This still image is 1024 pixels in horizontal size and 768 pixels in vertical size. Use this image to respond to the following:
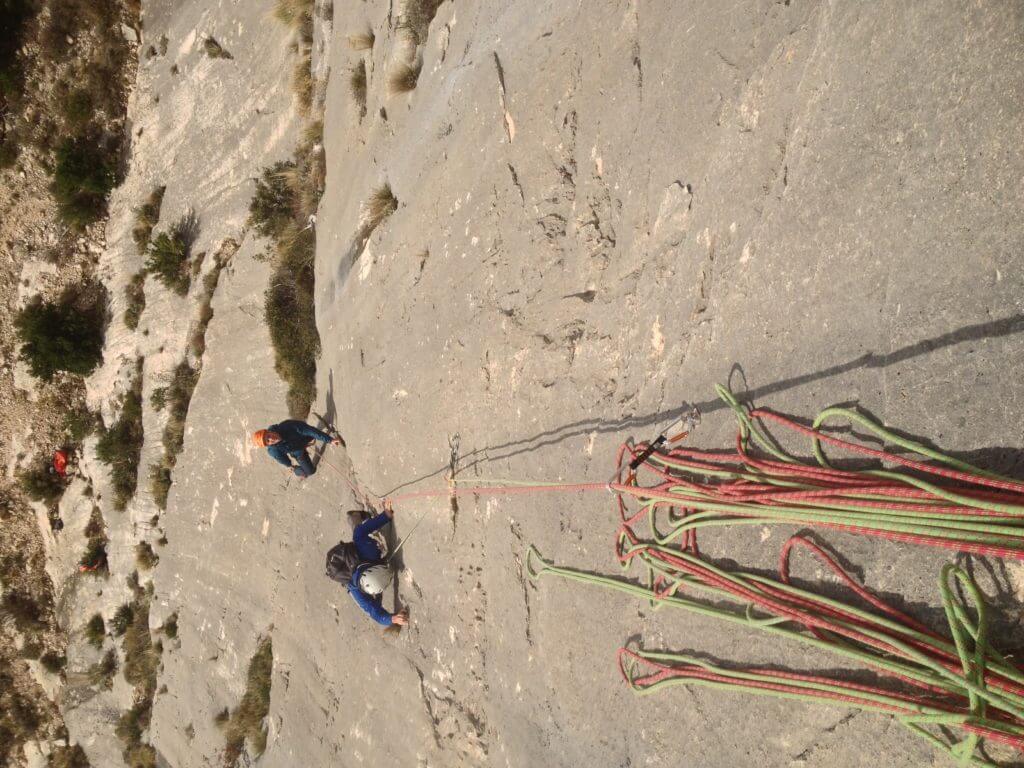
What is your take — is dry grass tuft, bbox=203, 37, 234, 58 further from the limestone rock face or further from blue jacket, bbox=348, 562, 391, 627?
blue jacket, bbox=348, 562, 391, 627

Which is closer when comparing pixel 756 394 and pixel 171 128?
pixel 756 394

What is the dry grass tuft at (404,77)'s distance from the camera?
500 centimetres

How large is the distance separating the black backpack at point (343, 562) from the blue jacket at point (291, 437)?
3.75ft

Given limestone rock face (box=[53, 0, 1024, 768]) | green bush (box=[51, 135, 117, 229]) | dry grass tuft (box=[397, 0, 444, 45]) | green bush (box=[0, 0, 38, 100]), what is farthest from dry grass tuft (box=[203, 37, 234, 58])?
dry grass tuft (box=[397, 0, 444, 45])

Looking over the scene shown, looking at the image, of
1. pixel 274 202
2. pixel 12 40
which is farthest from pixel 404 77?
pixel 12 40

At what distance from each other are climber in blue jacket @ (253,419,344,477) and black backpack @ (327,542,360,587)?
108 centimetres

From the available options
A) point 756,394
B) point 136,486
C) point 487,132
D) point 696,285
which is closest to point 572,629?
point 756,394

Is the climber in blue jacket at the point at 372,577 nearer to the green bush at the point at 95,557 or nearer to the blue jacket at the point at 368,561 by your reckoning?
the blue jacket at the point at 368,561

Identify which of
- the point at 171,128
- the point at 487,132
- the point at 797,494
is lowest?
the point at 797,494

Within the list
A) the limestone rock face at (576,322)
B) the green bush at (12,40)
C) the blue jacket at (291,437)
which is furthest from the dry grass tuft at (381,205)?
the green bush at (12,40)

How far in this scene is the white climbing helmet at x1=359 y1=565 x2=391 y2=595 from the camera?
4.51m

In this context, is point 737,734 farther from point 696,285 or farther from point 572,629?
point 696,285

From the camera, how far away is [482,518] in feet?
12.8

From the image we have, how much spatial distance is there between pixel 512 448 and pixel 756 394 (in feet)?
5.22
